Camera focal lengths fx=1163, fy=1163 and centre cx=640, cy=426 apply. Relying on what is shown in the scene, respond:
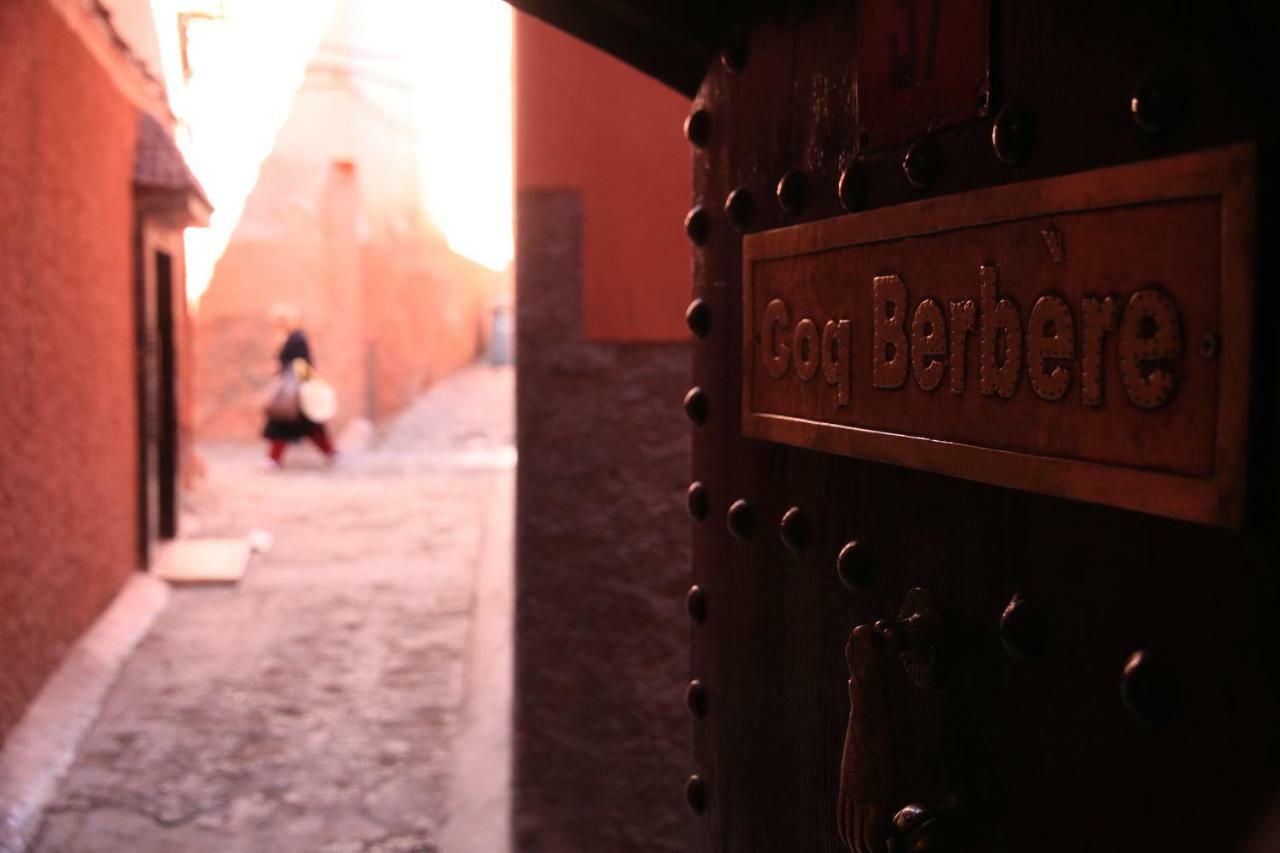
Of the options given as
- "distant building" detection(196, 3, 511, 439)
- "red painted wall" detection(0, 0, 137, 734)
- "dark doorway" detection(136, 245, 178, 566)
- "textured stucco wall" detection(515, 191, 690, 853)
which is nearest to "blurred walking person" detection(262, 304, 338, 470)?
"distant building" detection(196, 3, 511, 439)

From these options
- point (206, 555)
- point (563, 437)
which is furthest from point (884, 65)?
point (206, 555)

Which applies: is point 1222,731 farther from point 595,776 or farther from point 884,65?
point 595,776

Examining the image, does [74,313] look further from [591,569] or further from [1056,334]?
[1056,334]

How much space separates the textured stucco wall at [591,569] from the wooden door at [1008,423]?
155 centimetres

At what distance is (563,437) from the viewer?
2.84 meters

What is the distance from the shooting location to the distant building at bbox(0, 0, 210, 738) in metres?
3.82

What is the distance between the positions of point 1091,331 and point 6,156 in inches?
152

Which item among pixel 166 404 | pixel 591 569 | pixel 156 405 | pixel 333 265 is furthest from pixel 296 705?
pixel 333 265

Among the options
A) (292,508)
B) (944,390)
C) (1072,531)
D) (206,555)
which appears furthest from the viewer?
(292,508)

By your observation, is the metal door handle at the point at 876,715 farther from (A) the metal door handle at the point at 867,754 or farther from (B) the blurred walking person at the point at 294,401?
(B) the blurred walking person at the point at 294,401

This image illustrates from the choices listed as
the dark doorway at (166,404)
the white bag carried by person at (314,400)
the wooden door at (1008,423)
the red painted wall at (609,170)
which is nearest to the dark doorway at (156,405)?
the dark doorway at (166,404)

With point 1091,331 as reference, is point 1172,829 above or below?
below

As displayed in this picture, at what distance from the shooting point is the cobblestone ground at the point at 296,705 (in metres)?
3.49

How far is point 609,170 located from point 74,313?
3.03 m
